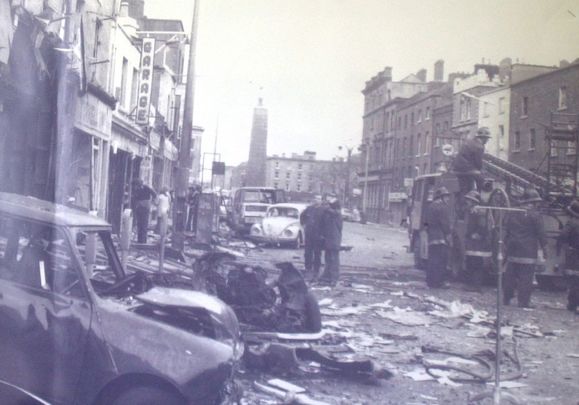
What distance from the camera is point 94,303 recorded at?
3412 millimetres

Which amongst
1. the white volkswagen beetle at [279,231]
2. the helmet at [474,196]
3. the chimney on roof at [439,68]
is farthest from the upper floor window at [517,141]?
the helmet at [474,196]

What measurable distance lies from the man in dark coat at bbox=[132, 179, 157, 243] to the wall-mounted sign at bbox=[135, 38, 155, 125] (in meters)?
5.26

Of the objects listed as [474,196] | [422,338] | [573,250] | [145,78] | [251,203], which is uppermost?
[145,78]

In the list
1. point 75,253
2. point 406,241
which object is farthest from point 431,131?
point 75,253

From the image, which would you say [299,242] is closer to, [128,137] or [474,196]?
[474,196]

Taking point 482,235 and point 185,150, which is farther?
point 185,150

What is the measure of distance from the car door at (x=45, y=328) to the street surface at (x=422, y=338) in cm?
173

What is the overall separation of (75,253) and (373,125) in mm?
10698

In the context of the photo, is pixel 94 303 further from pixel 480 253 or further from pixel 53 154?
pixel 480 253

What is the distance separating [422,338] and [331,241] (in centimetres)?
411

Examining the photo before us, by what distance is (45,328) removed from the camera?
3303 mm

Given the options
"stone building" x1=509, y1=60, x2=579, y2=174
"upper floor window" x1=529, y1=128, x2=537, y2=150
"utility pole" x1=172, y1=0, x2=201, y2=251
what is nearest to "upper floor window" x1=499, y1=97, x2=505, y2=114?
"stone building" x1=509, y1=60, x2=579, y2=174

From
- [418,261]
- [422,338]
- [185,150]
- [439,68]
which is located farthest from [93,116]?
[422,338]

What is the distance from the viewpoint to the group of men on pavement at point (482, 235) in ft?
31.6
